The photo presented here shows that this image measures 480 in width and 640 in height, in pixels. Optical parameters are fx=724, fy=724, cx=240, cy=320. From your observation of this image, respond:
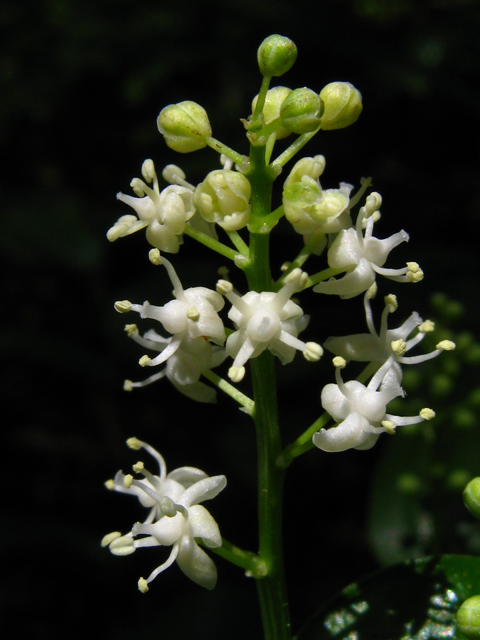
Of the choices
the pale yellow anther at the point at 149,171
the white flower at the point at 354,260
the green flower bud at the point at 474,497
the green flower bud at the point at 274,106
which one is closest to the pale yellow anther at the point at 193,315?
the white flower at the point at 354,260

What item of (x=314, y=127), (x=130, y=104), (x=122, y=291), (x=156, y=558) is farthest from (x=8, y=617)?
(x=314, y=127)

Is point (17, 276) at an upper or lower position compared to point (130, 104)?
lower

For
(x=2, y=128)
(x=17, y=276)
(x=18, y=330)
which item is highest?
(x=2, y=128)

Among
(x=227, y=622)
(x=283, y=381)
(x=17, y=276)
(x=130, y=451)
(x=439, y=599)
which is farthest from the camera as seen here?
(x=17, y=276)

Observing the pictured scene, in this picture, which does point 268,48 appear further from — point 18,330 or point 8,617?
point 8,617

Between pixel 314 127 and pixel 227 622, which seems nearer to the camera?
pixel 314 127

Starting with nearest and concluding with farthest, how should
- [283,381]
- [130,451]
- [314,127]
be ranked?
1. [314,127]
2. [283,381]
3. [130,451]

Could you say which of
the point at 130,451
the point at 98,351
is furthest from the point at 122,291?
the point at 130,451

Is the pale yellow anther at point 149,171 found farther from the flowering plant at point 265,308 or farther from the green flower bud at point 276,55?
the green flower bud at point 276,55
